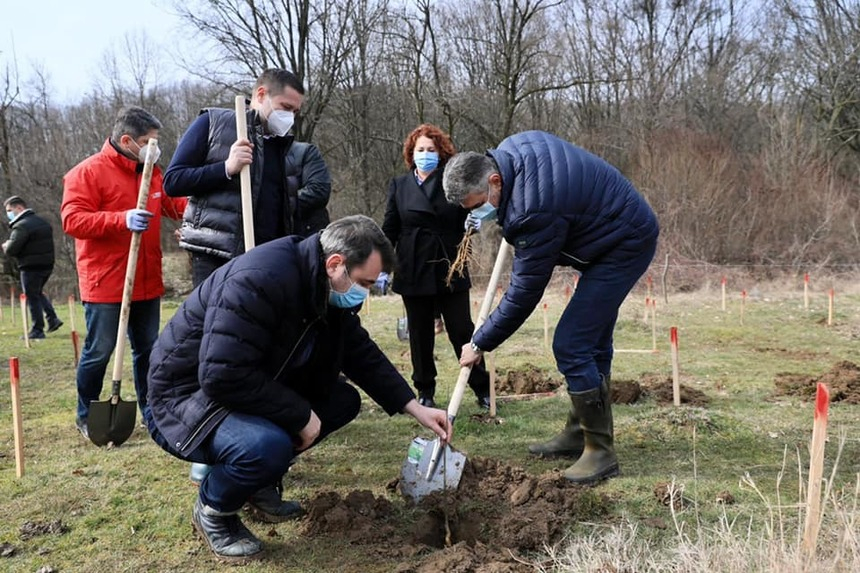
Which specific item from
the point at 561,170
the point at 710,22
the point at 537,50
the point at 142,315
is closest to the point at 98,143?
the point at 537,50

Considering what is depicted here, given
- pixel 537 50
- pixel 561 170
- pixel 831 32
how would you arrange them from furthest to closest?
pixel 831 32, pixel 537 50, pixel 561 170

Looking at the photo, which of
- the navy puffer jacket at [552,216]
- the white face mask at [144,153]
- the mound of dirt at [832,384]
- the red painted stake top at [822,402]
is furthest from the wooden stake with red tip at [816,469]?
the white face mask at [144,153]

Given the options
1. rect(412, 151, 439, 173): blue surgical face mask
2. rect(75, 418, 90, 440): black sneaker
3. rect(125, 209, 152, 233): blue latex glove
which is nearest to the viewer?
rect(125, 209, 152, 233): blue latex glove

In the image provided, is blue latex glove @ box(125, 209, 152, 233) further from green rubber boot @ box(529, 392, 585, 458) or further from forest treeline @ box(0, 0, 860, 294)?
forest treeline @ box(0, 0, 860, 294)

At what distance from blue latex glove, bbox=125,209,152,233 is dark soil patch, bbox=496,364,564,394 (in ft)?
10.6

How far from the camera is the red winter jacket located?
13.3ft

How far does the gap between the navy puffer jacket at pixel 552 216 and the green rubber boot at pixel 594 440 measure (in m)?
0.61

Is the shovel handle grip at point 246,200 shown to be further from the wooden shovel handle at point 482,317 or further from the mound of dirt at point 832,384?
the mound of dirt at point 832,384

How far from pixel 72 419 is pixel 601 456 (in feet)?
13.2

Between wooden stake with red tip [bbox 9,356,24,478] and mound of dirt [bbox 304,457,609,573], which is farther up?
wooden stake with red tip [bbox 9,356,24,478]

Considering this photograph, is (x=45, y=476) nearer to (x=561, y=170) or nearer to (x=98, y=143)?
(x=561, y=170)

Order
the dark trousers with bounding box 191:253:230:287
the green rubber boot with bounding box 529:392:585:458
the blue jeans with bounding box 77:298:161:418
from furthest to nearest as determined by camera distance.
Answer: the blue jeans with bounding box 77:298:161:418, the green rubber boot with bounding box 529:392:585:458, the dark trousers with bounding box 191:253:230:287

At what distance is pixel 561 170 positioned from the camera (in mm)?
3242

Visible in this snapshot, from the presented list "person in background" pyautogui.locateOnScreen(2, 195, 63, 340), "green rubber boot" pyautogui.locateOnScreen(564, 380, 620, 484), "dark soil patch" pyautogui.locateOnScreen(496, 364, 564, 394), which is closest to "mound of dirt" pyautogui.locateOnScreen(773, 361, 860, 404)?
"dark soil patch" pyautogui.locateOnScreen(496, 364, 564, 394)
